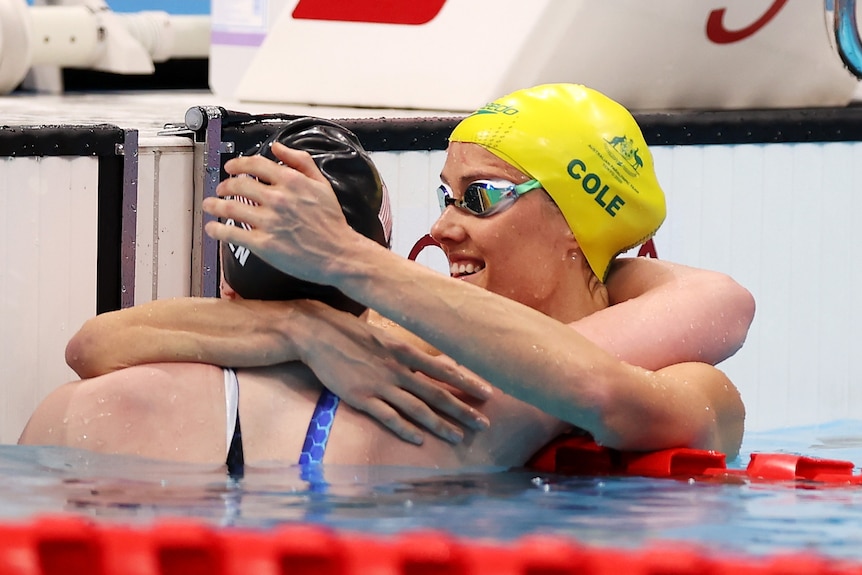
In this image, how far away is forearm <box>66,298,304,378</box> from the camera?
2328 millimetres

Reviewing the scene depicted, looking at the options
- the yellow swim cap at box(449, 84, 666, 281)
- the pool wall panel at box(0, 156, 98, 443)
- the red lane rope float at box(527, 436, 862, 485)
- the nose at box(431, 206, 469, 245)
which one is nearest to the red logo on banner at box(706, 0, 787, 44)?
the yellow swim cap at box(449, 84, 666, 281)

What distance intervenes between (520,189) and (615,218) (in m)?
0.20

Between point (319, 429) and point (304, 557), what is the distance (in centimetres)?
67

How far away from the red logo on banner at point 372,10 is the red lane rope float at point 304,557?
9.68ft

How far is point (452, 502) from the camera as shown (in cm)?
215

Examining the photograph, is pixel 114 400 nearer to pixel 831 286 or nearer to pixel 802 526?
pixel 802 526

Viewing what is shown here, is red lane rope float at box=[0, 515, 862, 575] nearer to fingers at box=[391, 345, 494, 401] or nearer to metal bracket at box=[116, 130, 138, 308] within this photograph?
fingers at box=[391, 345, 494, 401]

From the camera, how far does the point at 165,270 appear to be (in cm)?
334

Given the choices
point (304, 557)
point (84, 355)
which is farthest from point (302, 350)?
point (304, 557)

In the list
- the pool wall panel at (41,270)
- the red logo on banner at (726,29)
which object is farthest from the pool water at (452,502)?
the red logo on banner at (726,29)

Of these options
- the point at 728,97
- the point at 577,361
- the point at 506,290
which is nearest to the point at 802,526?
the point at 577,361

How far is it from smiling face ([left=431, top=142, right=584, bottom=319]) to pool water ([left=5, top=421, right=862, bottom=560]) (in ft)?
1.36

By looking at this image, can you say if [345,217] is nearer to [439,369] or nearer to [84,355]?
[439,369]

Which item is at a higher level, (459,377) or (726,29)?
(726,29)
